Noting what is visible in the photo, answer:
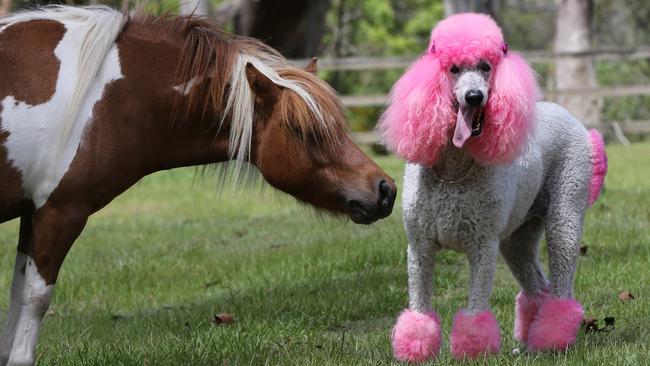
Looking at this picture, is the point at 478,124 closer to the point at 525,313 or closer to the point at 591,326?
the point at 525,313

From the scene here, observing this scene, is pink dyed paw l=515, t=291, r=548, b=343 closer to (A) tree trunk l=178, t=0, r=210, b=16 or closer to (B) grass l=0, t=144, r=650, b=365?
(B) grass l=0, t=144, r=650, b=365

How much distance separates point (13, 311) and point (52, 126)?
2.66ft

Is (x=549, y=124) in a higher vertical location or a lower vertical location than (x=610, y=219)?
higher

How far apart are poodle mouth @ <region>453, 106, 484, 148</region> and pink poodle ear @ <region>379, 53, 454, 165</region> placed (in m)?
0.05

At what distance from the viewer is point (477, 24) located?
4371 millimetres

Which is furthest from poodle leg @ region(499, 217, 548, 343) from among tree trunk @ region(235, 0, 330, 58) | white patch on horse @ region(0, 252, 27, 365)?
tree trunk @ region(235, 0, 330, 58)

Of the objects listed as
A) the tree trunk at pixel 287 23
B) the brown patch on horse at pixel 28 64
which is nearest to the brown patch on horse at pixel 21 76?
the brown patch on horse at pixel 28 64

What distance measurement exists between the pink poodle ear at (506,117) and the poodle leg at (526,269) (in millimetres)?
966

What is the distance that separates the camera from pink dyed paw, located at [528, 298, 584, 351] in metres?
4.65

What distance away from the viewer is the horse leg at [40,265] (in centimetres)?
395

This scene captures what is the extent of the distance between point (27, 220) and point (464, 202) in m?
1.81

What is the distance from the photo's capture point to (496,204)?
14.5ft

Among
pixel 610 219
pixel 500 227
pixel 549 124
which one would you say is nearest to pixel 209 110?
pixel 500 227

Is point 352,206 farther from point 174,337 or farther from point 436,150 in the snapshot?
point 174,337
